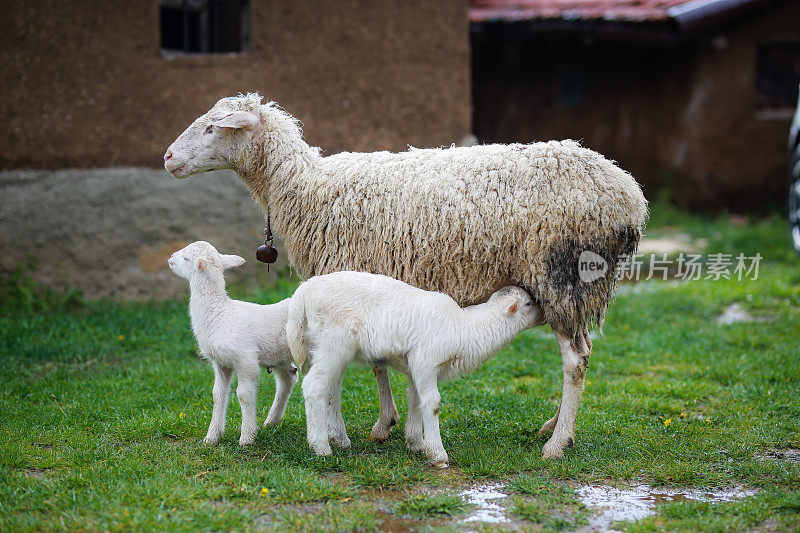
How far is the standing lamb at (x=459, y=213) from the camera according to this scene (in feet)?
14.3

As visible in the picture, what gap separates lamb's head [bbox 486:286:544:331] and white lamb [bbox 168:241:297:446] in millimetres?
1191

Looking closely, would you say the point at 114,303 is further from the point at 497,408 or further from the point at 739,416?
the point at 739,416

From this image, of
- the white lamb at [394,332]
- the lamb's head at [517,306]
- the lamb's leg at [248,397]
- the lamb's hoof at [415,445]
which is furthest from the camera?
the lamb's hoof at [415,445]

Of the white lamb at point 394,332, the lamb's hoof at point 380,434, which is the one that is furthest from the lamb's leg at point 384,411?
the white lamb at point 394,332

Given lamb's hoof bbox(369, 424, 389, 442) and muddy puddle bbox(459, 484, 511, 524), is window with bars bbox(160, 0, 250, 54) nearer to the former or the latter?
lamb's hoof bbox(369, 424, 389, 442)

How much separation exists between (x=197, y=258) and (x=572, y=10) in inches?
351

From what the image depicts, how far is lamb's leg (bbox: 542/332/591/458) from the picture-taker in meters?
4.51

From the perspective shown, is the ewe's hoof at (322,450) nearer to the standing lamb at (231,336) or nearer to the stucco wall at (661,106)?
the standing lamb at (231,336)

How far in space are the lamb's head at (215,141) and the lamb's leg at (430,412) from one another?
1.83 m

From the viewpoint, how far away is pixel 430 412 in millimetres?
4215

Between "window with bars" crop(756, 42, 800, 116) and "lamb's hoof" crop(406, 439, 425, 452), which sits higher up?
"window with bars" crop(756, 42, 800, 116)

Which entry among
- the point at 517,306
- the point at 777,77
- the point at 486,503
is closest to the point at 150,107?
the point at 517,306

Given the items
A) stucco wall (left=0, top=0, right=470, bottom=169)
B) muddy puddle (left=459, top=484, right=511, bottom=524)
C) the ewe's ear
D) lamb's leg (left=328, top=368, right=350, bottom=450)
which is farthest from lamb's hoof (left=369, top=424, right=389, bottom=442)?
stucco wall (left=0, top=0, right=470, bottom=169)

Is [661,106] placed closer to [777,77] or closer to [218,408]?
[777,77]
